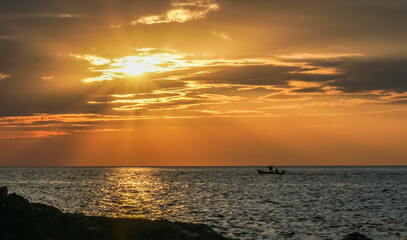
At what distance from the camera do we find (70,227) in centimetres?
2347

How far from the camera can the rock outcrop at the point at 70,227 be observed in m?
20.8

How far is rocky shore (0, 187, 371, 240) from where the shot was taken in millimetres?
20750

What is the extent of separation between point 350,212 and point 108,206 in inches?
1306

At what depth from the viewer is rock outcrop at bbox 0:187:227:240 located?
20.8m

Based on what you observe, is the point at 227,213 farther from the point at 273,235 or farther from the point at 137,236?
the point at 137,236

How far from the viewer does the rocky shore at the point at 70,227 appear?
20.8m

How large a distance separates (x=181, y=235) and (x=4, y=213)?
9432 mm

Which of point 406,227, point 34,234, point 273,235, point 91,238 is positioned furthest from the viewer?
point 406,227

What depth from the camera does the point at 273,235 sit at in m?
38.7

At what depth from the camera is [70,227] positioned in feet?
77.0

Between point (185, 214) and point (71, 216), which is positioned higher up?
point (71, 216)

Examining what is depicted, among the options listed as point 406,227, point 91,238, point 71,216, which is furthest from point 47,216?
point 406,227

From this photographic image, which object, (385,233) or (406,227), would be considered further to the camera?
(406,227)

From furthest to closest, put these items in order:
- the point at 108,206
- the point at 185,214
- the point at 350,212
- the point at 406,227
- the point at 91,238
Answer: the point at 108,206, the point at 350,212, the point at 185,214, the point at 406,227, the point at 91,238
